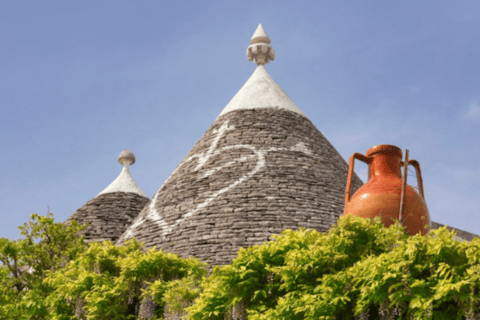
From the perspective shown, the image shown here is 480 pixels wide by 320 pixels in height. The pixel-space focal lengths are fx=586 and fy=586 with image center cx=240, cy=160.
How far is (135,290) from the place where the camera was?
9.73m

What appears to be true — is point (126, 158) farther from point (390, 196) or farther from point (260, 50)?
point (390, 196)

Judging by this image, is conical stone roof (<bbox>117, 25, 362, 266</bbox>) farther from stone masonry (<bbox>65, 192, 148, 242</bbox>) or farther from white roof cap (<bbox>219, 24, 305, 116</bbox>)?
stone masonry (<bbox>65, 192, 148, 242</bbox>)

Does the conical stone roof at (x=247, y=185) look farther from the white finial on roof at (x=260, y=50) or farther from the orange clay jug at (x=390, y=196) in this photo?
the orange clay jug at (x=390, y=196)

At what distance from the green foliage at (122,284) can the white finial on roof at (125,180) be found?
714cm

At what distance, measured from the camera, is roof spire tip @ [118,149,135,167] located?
18.8 meters

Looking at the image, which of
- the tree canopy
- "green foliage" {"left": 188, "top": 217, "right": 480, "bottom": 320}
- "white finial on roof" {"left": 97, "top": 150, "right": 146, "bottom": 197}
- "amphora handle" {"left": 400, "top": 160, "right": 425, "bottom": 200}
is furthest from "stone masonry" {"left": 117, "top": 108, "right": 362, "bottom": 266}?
"white finial on roof" {"left": 97, "top": 150, "right": 146, "bottom": 197}

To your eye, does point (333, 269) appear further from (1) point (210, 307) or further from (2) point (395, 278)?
(1) point (210, 307)

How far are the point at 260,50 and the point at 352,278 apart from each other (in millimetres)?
10978

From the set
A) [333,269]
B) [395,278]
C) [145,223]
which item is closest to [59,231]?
[145,223]

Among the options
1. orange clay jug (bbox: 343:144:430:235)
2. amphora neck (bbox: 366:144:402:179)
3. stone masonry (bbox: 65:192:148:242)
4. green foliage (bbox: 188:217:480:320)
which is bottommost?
green foliage (bbox: 188:217:480:320)

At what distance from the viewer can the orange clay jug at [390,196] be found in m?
8.20

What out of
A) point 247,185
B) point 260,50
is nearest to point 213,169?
point 247,185

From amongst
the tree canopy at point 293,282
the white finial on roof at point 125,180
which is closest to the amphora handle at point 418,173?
the tree canopy at point 293,282

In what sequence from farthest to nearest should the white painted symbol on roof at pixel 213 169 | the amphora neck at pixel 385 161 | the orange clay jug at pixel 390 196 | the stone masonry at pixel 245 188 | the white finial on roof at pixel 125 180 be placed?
the white finial on roof at pixel 125 180
the white painted symbol on roof at pixel 213 169
the stone masonry at pixel 245 188
the amphora neck at pixel 385 161
the orange clay jug at pixel 390 196
